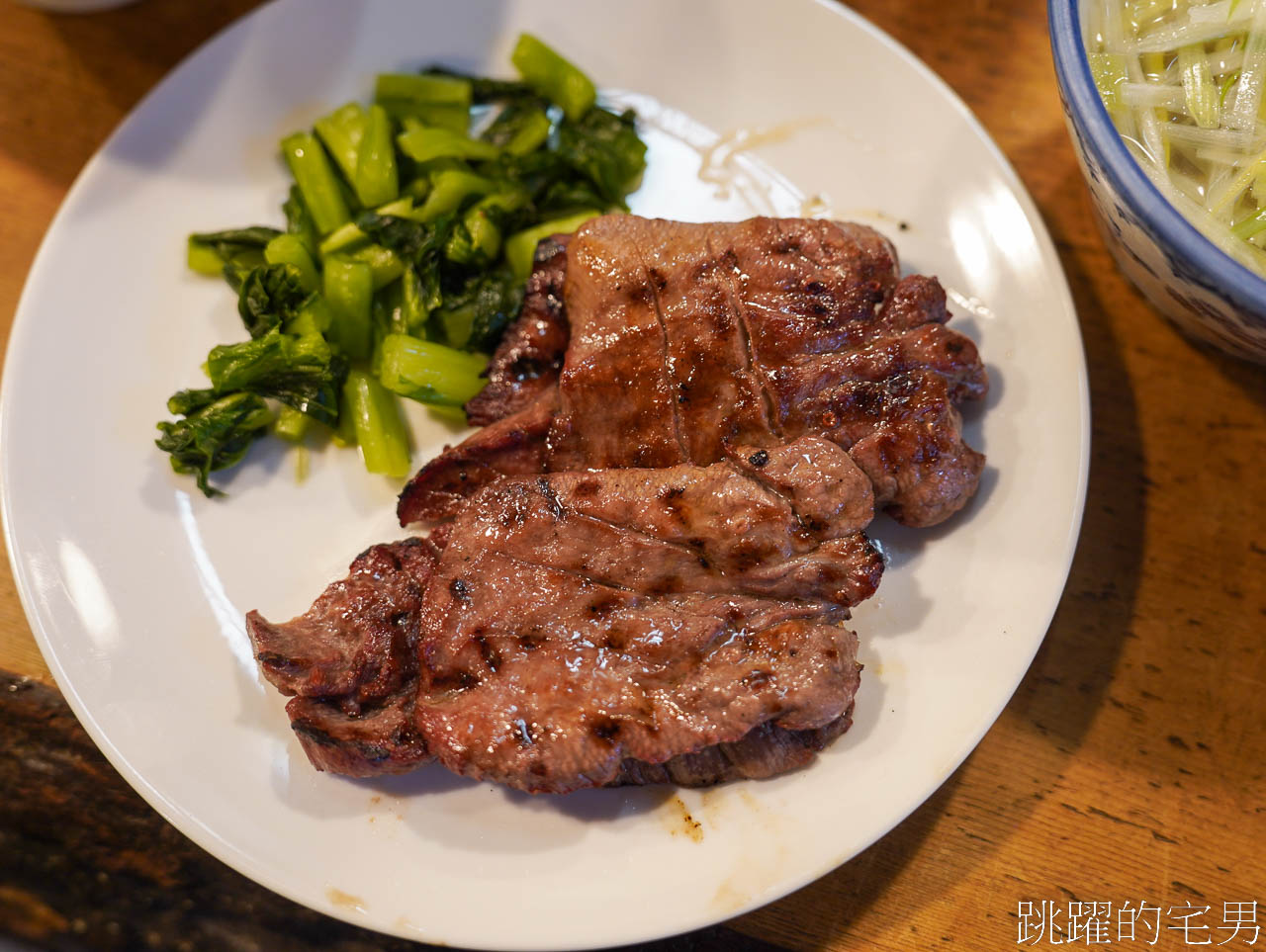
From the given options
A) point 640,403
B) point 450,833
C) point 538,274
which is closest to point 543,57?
point 538,274

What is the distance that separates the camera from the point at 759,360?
9.75 feet

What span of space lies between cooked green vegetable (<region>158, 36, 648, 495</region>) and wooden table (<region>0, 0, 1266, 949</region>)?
4.35ft

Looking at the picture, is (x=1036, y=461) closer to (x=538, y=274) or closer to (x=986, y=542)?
(x=986, y=542)

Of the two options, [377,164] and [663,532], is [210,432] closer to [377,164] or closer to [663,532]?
[377,164]

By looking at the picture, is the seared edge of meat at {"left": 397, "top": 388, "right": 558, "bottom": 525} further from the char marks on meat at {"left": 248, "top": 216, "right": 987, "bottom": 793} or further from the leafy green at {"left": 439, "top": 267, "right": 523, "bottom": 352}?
the leafy green at {"left": 439, "top": 267, "right": 523, "bottom": 352}

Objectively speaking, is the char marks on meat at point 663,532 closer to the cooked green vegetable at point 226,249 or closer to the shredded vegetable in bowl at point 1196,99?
A: the shredded vegetable in bowl at point 1196,99

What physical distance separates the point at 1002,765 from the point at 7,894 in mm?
3535

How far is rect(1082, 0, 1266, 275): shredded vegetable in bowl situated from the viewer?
2834 millimetres

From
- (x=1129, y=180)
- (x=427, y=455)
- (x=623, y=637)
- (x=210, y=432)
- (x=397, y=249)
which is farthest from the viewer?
(x=397, y=249)

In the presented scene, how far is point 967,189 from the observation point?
11.4ft

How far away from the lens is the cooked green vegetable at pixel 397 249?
11.1ft

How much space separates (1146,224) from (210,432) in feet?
10.4

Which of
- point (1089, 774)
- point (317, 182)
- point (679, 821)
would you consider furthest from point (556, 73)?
point (1089, 774)

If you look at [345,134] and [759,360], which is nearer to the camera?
[759,360]
